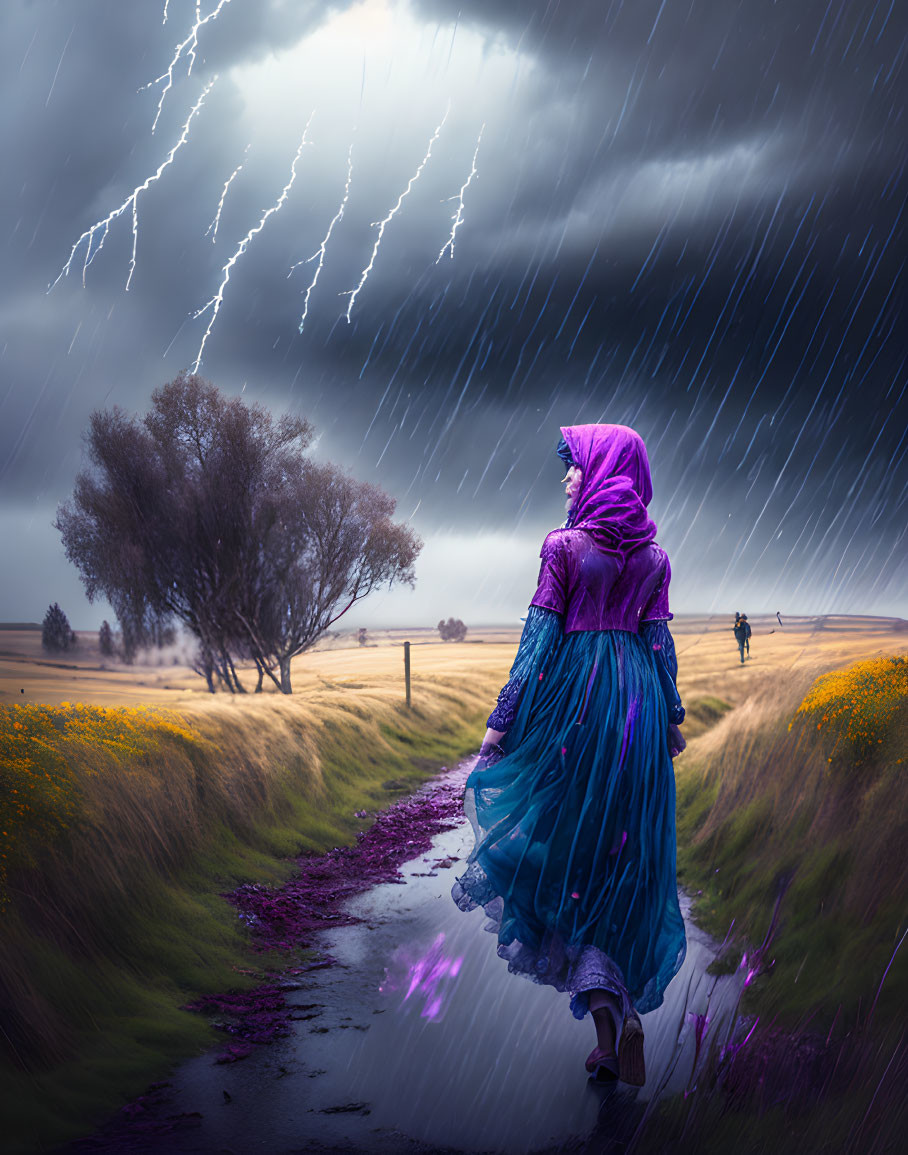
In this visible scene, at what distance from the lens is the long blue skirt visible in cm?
381

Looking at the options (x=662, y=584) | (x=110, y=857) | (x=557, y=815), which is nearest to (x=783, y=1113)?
(x=557, y=815)

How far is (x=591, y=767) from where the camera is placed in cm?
390

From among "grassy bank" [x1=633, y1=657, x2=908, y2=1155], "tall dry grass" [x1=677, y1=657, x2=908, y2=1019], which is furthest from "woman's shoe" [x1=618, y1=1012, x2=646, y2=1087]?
"tall dry grass" [x1=677, y1=657, x2=908, y2=1019]

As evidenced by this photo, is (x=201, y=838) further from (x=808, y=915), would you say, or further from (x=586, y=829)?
(x=808, y=915)

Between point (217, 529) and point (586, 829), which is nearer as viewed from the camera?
point (586, 829)

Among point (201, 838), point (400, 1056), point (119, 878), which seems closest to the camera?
point (400, 1056)

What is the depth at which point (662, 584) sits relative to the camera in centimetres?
406

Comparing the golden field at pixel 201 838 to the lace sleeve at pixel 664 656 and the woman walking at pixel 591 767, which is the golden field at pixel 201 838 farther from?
the lace sleeve at pixel 664 656

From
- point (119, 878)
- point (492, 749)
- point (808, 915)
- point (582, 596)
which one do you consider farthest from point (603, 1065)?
point (119, 878)

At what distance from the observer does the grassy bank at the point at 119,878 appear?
3287mm

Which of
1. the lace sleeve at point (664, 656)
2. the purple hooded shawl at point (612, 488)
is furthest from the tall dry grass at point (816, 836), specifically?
the purple hooded shawl at point (612, 488)

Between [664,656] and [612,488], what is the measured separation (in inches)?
34.0

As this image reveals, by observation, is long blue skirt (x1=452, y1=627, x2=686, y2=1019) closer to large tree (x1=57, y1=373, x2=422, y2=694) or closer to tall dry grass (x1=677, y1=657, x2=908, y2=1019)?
tall dry grass (x1=677, y1=657, x2=908, y2=1019)

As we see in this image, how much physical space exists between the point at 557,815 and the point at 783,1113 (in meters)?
1.44
